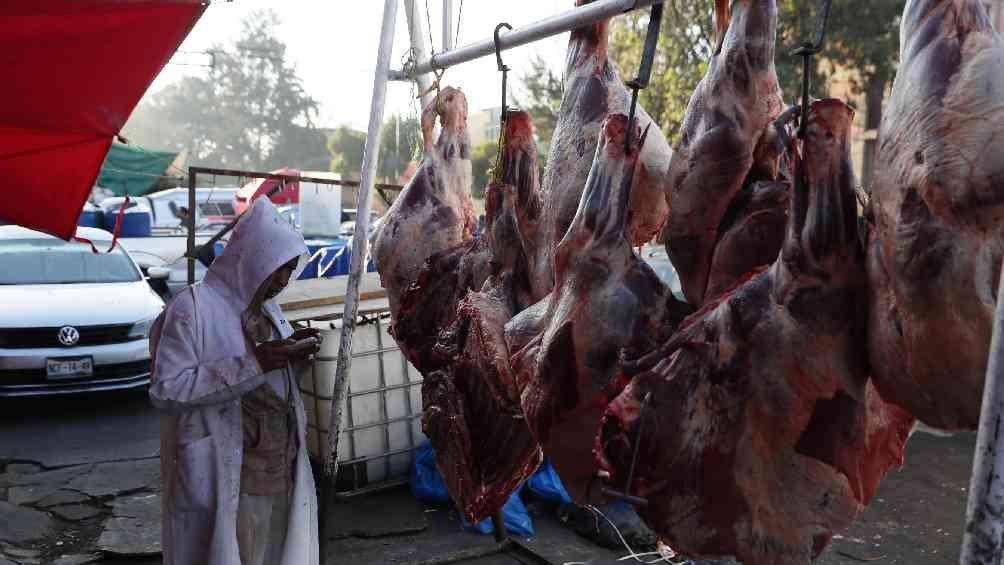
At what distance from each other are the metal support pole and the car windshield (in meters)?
5.94

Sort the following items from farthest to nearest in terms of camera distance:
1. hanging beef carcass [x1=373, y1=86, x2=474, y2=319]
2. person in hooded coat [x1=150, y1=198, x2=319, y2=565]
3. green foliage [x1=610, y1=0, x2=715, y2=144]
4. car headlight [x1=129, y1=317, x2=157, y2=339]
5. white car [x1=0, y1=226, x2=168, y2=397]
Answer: green foliage [x1=610, y1=0, x2=715, y2=144] < car headlight [x1=129, y1=317, x2=157, y2=339] < white car [x1=0, y1=226, x2=168, y2=397] < hanging beef carcass [x1=373, y1=86, x2=474, y2=319] < person in hooded coat [x1=150, y1=198, x2=319, y2=565]

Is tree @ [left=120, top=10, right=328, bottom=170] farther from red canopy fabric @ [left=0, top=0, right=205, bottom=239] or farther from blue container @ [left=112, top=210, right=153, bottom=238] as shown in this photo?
red canopy fabric @ [left=0, top=0, right=205, bottom=239]

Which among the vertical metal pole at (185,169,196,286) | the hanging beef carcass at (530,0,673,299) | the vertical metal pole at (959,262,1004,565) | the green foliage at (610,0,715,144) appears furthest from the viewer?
the green foliage at (610,0,715,144)

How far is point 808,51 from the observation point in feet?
5.66

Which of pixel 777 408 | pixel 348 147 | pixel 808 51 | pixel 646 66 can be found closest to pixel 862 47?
pixel 646 66

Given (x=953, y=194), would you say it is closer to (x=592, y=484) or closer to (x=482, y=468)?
(x=592, y=484)

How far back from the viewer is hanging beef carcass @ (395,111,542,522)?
106 inches

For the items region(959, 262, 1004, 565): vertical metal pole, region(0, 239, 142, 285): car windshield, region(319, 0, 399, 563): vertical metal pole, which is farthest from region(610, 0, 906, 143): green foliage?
region(959, 262, 1004, 565): vertical metal pole

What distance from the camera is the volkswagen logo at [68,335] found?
792cm

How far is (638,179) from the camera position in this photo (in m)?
2.62

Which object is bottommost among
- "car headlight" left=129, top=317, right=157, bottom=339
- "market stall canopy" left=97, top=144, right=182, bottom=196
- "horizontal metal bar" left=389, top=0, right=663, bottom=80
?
"car headlight" left=129, top=317, right=157, bottom=339

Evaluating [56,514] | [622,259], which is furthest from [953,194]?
[56,514]

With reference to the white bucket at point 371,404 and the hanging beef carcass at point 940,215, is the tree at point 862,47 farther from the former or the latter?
the hanging beef carcass at point 940,215

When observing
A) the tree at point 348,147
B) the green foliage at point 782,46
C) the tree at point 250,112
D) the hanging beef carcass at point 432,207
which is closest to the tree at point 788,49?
the green foliage at point 782,46
